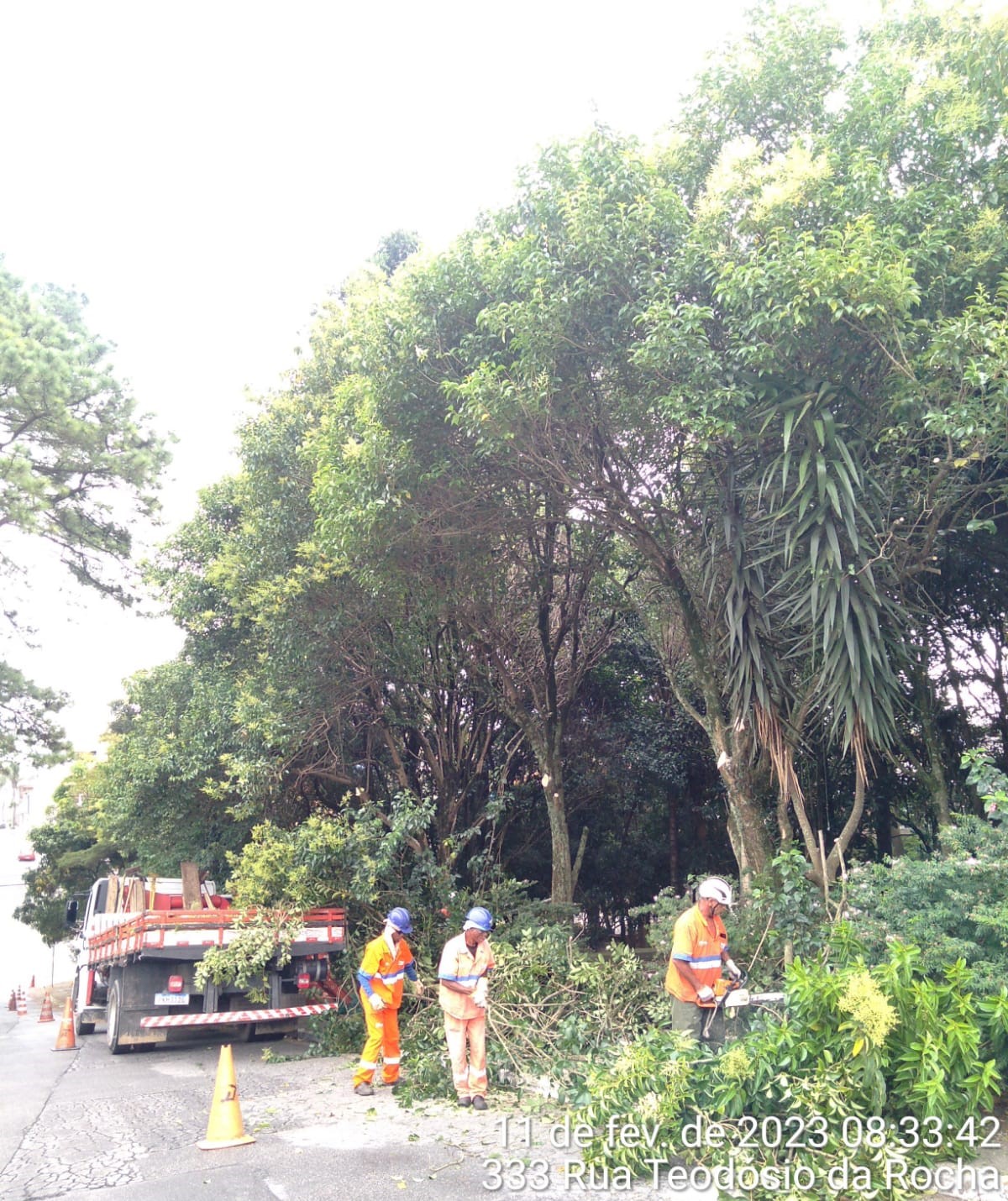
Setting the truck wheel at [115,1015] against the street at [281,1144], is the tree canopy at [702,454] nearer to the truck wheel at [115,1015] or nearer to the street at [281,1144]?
the truck wheel at [115,1015]

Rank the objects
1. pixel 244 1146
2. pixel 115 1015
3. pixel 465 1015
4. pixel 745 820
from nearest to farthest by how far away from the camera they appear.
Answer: pixel 244 1146 → pixel 465 1015 → pixel 745 820 → pixel 115 1015

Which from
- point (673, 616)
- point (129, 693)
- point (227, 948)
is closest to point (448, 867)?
point (227, 948)

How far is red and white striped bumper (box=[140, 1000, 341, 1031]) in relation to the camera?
404 inches

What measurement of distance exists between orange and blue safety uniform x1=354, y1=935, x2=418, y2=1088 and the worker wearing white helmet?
2.62 m

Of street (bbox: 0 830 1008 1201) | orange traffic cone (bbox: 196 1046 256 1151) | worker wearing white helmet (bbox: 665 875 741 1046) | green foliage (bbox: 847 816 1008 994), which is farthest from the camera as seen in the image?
worker wearing white helmet (bbox: 665 875 741 1046)

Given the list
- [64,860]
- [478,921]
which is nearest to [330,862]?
[478,921]

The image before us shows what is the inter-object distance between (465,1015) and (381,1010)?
0.93 m

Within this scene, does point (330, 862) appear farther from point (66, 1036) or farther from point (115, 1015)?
point (66, 1036)

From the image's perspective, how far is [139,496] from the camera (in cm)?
1930

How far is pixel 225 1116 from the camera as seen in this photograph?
6.33 metres

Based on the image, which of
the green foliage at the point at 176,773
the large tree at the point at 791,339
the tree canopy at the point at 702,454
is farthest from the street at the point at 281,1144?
the green foliage at the point at 176,773

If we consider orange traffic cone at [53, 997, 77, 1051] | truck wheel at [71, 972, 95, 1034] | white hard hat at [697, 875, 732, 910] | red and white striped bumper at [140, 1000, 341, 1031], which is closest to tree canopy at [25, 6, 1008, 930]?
red and white striped bumper at [140, 1000, 341, 1031]

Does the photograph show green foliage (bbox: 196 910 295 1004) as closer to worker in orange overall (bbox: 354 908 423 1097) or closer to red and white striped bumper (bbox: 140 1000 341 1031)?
red and white striped bumper (bbox: 140 1000 341 1031)

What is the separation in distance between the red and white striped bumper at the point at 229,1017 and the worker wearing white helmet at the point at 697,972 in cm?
549
